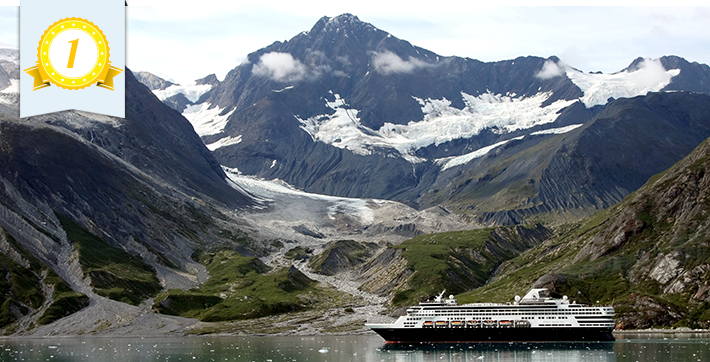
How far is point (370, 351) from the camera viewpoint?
567 feet

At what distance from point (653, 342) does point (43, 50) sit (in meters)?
139

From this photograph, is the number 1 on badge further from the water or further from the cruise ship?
the cruise ship

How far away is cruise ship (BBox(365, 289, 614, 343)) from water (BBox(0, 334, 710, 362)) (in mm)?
3409

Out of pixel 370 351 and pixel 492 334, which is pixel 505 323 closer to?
pixel 492 334

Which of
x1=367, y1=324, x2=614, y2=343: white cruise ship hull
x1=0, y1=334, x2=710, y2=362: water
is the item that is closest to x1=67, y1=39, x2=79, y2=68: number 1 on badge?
x1=0, y1=334, x2=710, y2=362: water

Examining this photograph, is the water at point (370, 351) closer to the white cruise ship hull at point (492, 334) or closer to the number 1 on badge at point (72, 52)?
the white cruise ship hull at point (492, 334)

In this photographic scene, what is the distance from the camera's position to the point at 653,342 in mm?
171750

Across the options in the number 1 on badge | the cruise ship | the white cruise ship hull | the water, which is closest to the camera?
the number 1 on badge

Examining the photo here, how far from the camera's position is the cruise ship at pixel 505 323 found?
182375 millimetres

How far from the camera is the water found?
15262cm

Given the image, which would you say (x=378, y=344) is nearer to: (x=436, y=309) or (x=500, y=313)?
(x=436, y=309)

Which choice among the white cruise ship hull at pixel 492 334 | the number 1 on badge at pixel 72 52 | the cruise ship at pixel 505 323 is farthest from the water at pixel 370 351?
the number 1 on badge at pixel 72 52

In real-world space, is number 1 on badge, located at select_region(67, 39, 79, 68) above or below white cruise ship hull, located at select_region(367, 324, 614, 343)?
above

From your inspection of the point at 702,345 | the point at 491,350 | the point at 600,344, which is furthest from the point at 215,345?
the point at 702,345
